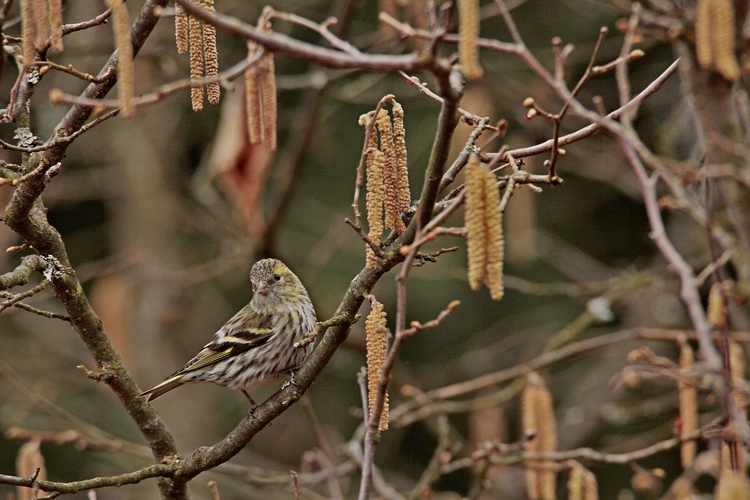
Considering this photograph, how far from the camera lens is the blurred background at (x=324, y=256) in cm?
929

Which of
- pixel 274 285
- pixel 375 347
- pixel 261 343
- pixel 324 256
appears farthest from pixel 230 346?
pixel 324 256

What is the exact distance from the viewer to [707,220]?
2709mm

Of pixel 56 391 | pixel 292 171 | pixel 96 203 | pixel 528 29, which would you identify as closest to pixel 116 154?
pixel 96 203

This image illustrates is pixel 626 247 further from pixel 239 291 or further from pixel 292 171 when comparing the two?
pixel 292 171

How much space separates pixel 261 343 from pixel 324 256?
3.47 m

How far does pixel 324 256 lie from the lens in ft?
29.0

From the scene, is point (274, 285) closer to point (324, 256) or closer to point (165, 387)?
point (165, 387)

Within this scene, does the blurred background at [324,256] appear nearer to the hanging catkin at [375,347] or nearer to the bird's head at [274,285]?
the bird's head at [274,285]

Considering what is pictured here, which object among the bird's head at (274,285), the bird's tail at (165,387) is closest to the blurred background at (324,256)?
the bird's head at (274,285)

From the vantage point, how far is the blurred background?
30.5ft

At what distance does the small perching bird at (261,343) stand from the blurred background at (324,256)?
245cm

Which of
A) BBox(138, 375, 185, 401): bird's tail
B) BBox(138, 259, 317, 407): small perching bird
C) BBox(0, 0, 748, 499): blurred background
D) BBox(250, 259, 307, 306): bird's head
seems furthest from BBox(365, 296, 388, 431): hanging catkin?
BBox(0, 0, 748, 499): blurred background

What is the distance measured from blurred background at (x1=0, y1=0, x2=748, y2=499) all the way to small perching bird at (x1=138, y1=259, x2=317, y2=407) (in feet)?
8.04

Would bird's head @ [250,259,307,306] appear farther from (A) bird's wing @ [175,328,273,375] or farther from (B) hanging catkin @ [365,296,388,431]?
(B) hanging catkin @ [365,296,388,431]
